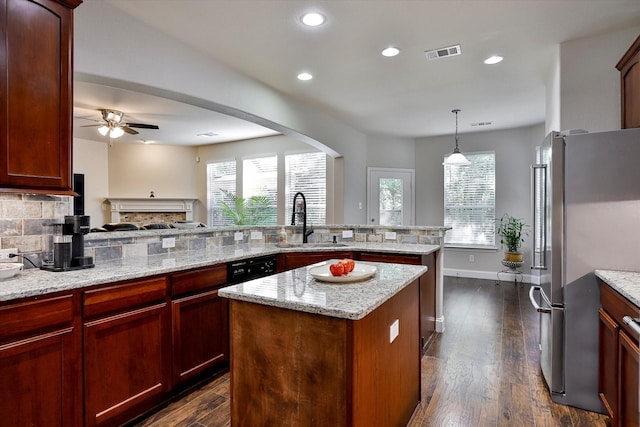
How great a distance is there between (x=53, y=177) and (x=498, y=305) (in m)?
4.94

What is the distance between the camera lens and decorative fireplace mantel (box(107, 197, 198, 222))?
7.48 meters

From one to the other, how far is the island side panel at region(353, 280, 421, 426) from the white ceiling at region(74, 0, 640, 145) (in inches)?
78.4

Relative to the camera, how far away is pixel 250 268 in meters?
3.01

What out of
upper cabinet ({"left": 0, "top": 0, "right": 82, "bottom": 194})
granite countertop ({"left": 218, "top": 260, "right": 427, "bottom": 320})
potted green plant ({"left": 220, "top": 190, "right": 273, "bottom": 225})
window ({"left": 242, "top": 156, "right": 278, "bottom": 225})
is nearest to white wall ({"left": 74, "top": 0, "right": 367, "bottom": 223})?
upper cabinet ({"left": 0, "top": 0, "right": 82, "bottom": 194})

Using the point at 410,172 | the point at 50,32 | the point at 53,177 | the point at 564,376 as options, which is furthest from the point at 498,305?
the point at 50,32

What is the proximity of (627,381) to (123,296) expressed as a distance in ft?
8.86

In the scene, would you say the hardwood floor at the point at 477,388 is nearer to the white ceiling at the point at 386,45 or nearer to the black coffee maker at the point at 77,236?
the black coffee maker at the point at 77,236

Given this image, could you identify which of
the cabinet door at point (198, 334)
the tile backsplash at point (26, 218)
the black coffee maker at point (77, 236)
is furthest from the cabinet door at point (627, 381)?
the tile backsplash at point (26, 218)

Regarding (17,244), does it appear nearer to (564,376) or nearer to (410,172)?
(564,376)

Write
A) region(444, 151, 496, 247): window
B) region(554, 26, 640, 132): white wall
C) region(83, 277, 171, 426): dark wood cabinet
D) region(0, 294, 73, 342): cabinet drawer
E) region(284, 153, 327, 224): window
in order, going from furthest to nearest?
region(284, 153, 327, 224): window < region(444, 151, 496, 247): window < region(554, 26, 640, 132): white wall < region(83, 277, 171, 426): dark wood cabinet < region(0, 294, 73, 342): cabinet drawer

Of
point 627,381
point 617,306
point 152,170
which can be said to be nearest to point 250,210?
point 152,170

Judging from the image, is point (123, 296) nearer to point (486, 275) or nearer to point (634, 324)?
point (634, 324)

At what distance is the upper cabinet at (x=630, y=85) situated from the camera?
2299mm

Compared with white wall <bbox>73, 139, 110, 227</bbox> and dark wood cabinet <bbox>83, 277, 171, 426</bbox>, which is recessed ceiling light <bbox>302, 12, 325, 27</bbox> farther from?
white wall <bbox>73, 139, 110, 227</bbox>
